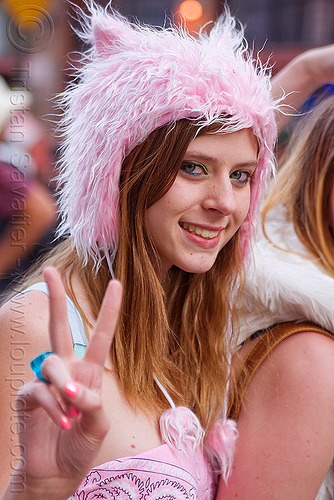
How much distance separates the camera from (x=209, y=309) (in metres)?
1.66

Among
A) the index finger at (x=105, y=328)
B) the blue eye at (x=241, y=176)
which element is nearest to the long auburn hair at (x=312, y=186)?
the blue eye at (x=241, y=176)

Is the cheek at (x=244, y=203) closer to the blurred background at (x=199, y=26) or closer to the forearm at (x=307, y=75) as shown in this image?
the forearm at (x=307, y=75)

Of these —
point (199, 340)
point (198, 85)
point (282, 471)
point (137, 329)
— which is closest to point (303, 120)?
point (198, 85)

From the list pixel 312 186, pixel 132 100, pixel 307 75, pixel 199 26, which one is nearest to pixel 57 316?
pixel 132 100

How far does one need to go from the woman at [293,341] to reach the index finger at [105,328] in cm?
67

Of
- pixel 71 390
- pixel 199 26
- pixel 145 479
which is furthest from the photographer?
pixel 199 26

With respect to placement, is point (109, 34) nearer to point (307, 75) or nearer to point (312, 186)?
point (312, 186)

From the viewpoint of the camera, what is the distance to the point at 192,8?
6.25 m

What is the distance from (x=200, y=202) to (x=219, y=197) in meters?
0.05

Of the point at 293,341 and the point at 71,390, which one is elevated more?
the point at 71,390

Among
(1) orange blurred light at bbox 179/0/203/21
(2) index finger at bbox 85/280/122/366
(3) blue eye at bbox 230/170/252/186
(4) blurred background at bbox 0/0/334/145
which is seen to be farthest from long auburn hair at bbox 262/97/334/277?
(1) orange blurred light at bbox 179/0/203/21

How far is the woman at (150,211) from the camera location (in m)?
1.30

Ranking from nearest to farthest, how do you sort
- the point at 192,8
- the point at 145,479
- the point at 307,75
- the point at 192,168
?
the point at 145,479 < the point at 192,168 < the point at 307,75 < the point at 192,8

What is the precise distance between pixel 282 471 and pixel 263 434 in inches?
3.8
